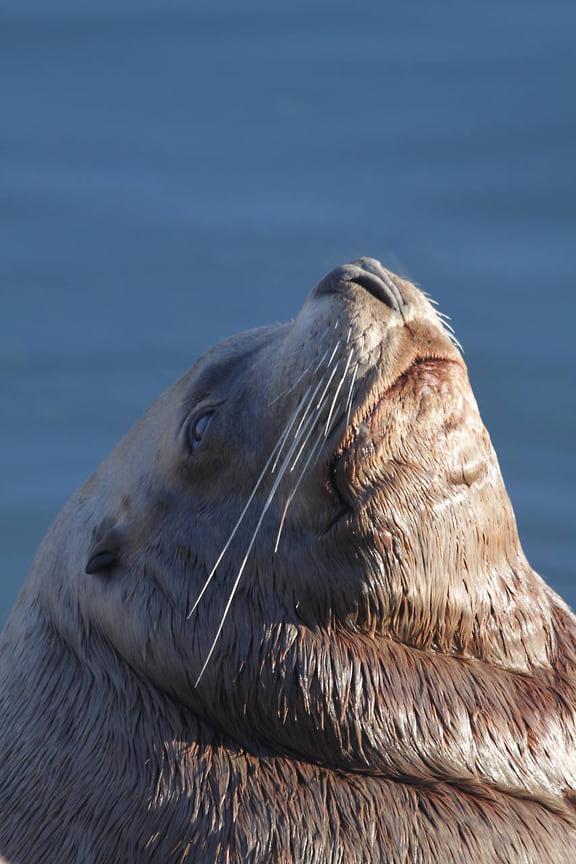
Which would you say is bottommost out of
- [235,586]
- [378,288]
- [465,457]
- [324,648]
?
[324,648]

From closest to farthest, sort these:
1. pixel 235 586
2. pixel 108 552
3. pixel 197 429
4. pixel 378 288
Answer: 1. pixel 378 288
2. pixel 235 586
3. pixel 197 429
4. pixel 108 552

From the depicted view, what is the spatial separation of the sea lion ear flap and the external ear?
107cm

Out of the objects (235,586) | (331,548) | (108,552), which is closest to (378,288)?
(331,548)

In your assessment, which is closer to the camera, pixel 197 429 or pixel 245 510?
pixel 245 510

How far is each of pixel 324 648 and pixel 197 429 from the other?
0.78 m

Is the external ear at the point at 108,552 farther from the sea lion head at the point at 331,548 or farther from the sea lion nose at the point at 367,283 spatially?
the sea lion nose at the point at 367,283

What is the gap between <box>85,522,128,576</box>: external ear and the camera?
17.6 feet

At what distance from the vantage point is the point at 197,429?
5.27 m

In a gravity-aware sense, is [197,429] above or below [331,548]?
above

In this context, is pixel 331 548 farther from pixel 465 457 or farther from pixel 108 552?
pixel 108 552

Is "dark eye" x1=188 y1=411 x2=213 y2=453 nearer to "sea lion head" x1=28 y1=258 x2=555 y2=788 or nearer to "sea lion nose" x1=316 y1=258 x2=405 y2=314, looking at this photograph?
"sea lion head" x1=28 y1=258 x2=555 y2=788

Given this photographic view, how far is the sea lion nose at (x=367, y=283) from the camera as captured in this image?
16.1 ft

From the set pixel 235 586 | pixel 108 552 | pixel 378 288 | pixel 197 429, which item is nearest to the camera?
pixel 378 288

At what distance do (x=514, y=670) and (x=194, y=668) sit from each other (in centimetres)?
96
